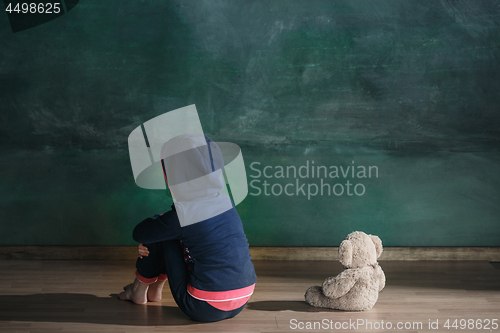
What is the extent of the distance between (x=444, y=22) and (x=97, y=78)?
2.03m

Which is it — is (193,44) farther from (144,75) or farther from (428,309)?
(428,309)

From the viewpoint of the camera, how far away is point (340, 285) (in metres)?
2.02

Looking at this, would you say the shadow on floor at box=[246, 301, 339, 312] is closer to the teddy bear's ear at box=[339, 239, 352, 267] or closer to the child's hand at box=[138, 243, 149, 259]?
the teddy bear's ear at box=[339, 239, 352, 267]

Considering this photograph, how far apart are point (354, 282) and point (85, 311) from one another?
118 cm

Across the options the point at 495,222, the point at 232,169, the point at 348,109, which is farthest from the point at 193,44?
the point at 495,222

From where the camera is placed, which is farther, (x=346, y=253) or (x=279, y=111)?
(x=279, y=111)

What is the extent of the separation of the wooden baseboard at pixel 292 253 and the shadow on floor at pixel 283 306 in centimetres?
65

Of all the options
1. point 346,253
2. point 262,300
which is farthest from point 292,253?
point 346,253

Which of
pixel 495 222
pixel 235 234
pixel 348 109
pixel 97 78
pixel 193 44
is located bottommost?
pixel 495 222

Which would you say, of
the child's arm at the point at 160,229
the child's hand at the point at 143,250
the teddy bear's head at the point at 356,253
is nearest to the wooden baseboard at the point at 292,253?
the teddy bear's head at the point at 356,253

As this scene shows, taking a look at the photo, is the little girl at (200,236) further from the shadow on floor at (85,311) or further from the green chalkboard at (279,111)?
the green chalkboard at (279,111)

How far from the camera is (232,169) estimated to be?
276 cm

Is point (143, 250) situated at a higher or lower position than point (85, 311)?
higher

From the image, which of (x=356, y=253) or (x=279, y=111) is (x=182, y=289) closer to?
(x=356, y=253)
